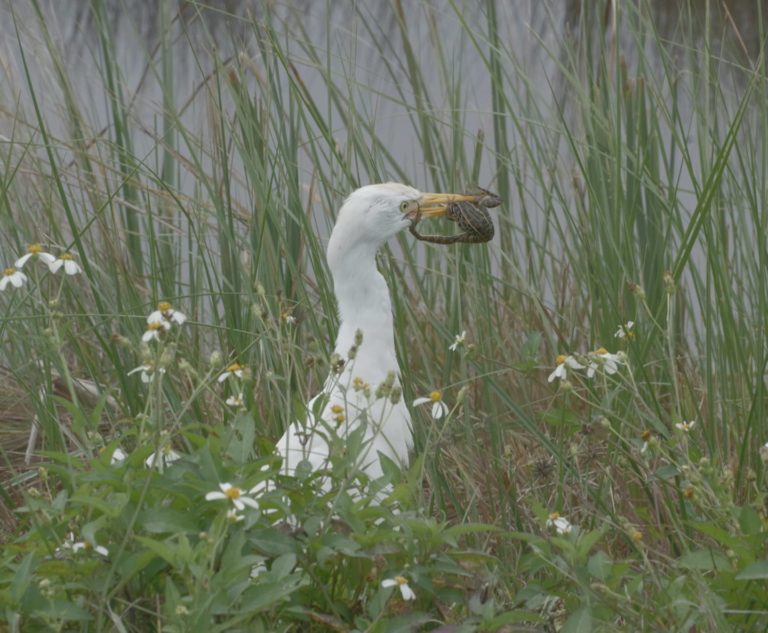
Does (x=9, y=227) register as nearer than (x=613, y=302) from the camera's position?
No

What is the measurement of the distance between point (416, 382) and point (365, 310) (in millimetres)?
650

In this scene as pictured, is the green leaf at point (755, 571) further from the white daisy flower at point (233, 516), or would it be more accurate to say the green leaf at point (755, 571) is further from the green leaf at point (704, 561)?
the white daisy flower at point (233, 516)

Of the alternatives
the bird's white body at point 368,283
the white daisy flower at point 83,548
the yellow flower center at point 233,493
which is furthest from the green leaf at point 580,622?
the bird's white body at point 368,283

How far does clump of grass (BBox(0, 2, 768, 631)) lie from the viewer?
5.99 feet

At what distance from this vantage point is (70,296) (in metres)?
3.61

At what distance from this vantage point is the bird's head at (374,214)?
3.00 metres

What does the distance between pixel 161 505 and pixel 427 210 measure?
55.6 inches

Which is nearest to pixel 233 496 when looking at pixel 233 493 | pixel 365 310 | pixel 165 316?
pixel 233 493

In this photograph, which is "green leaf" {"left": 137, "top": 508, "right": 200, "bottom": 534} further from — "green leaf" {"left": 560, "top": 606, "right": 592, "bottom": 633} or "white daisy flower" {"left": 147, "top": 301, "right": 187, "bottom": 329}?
"green leaf" {"left": 560, "top": 606, "right": 592, "bottom": 633}

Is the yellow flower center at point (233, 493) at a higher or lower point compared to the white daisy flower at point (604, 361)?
higher

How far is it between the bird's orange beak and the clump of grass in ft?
0.79

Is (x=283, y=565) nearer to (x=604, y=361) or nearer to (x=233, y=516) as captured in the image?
(x=233, y=516)

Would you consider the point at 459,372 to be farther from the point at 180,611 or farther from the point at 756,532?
the point at 180,611

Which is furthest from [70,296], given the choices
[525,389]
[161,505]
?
[161,505]
